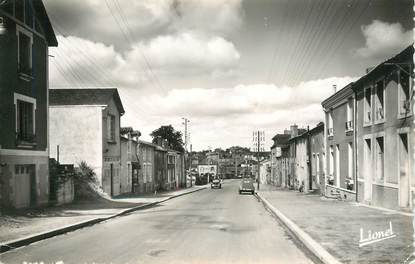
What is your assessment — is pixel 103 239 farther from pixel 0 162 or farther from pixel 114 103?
pixel 114 103

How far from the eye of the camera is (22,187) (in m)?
19.7

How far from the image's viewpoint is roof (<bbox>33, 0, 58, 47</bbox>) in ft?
69.5

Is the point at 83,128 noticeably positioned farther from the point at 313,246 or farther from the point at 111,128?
the point at 313,246

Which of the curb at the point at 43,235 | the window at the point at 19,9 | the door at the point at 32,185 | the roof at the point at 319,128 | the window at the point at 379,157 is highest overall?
the window at the point at 19,9

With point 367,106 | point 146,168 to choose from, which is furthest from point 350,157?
point 146,168

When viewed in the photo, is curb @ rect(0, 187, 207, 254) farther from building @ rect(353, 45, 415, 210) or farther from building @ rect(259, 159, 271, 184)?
building @ rect(259, 159, 271, 184)

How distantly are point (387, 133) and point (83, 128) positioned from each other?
21.1m

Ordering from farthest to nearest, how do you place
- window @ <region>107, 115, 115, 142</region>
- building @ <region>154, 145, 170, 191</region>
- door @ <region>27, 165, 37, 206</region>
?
building @ <region>154, 145, 170, 191</region> → window @ <region>107, 115, 115, 142</region> → door @ <region>27, 165, 37, 206</region>

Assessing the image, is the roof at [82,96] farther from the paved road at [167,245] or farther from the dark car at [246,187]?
the dark car at [246,187]

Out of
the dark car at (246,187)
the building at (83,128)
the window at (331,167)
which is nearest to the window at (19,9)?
the building at (83,128)

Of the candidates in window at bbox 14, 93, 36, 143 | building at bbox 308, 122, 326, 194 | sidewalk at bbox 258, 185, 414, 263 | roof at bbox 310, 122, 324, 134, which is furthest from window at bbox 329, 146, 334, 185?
window at bbox 14, 93, 36, 143

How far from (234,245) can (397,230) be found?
431cm

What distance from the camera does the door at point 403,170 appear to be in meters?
16.9

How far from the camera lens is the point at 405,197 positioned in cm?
1709
